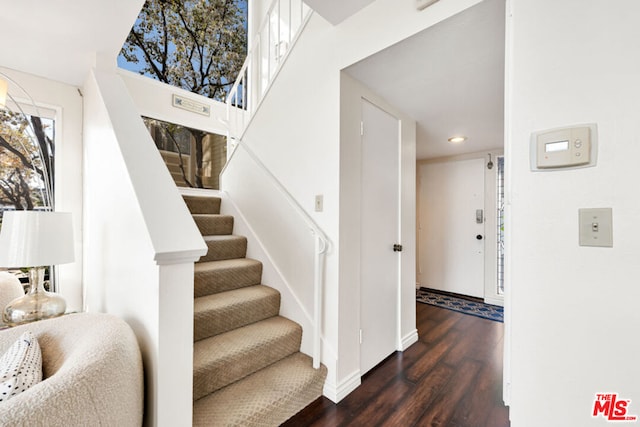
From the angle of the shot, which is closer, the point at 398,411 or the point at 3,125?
the point at 398,411

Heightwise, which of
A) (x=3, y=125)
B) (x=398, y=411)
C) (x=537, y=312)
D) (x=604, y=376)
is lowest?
(x=398, y=411)

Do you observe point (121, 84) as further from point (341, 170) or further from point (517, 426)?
point (517, 426)

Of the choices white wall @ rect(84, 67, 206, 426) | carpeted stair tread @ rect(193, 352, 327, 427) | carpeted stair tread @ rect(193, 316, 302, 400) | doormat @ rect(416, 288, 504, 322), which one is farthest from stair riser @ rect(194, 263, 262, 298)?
doormat @ rect(416, 288, 504, 322)

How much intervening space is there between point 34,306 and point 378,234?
88.1 inches

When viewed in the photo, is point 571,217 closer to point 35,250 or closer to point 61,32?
point 35,250

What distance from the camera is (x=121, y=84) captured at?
1853 millimetres

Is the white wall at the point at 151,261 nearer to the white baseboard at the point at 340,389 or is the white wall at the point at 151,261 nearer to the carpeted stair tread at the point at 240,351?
the carpeted stair tread at the point at 240,351

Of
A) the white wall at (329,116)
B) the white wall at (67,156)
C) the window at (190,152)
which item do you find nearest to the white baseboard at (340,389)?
the white wall at (329,116)

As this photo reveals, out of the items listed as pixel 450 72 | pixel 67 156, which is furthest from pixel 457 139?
pixel 67 156

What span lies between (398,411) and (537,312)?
3.62 feet

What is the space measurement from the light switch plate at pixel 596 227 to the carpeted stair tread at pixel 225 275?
79.8 inches

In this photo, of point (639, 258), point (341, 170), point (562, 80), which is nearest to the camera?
point (639, 258)

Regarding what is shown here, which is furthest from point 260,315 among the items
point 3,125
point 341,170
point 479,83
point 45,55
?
point 3,125

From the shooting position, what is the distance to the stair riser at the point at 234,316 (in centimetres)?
171
